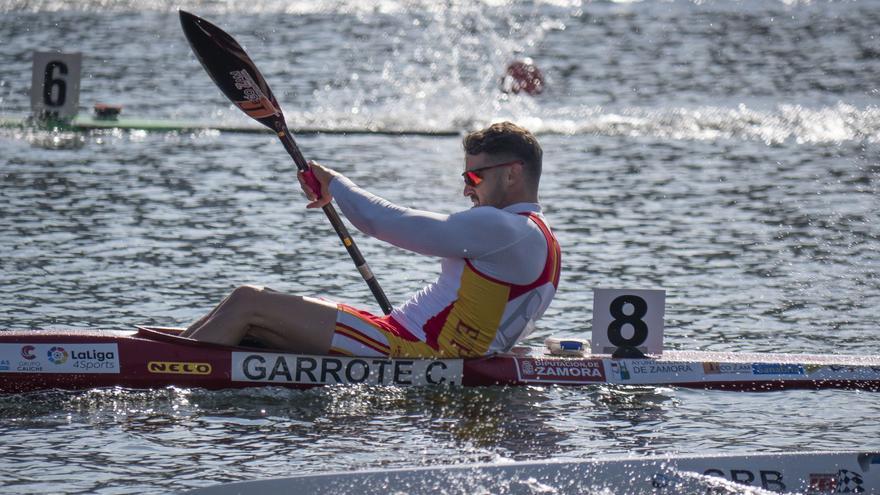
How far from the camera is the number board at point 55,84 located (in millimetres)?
18109

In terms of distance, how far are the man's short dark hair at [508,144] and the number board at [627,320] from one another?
3.25 feet

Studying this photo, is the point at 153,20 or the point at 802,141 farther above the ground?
the point at 153,20

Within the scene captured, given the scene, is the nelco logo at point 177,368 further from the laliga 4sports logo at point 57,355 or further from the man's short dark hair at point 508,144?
the man's short dark hair at point 508,144

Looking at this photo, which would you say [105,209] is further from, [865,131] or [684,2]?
[684,2]

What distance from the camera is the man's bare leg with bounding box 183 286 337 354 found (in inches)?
289

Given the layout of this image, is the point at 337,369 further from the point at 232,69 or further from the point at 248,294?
the point at 232,69

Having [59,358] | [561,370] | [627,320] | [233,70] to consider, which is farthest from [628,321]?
[59,358]

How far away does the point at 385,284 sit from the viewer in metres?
11.4

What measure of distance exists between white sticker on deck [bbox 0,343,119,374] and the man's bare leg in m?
0.43

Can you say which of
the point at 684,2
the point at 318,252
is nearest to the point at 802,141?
the point at 318,252

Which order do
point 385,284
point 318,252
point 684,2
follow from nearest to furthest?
1. point 385,284
2. point 318,252
3. point 684,2

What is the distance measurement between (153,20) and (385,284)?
24304 millimetres

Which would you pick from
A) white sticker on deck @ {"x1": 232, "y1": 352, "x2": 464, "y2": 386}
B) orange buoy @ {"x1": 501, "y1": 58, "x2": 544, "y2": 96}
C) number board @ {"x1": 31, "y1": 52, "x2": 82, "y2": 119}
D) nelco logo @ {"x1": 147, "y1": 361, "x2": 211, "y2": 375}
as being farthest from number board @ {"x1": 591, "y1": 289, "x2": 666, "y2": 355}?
orange buoy @ {"x1": 501, "y1": 58, "x2": 544, "y2": 96}

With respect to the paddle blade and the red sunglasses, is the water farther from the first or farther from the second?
the paddle blade
